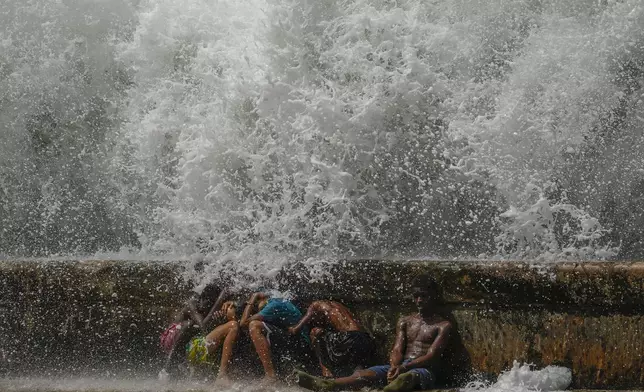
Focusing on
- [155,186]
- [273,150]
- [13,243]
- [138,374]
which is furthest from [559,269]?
[13,243]

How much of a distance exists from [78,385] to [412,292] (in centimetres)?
163

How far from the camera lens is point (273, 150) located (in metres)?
5.74

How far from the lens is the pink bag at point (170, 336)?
13.2 feet

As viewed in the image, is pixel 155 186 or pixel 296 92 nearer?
pixel 296 92

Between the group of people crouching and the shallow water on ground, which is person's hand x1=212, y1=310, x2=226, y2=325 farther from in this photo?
the shallow water on ground

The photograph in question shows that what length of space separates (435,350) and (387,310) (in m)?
0.33

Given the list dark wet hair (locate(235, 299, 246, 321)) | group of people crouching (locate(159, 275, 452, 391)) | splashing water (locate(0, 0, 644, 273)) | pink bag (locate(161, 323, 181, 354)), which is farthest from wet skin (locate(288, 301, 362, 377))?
splashing water (locate(0, 0, 644, 273))

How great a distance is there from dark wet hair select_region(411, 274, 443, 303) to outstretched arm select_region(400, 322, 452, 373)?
0.13 m

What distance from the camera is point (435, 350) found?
12.2 feet

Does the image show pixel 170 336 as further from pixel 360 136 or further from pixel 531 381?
pixel 360 136

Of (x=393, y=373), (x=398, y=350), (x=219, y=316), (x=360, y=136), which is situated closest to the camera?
(x=393, y=373)

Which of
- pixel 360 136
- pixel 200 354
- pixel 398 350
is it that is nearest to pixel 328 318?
pixel 398 350

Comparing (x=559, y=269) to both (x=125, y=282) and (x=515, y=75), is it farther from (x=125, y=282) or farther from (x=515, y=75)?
(x=515, y=75)

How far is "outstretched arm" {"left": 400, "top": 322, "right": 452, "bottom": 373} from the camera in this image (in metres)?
3.68
